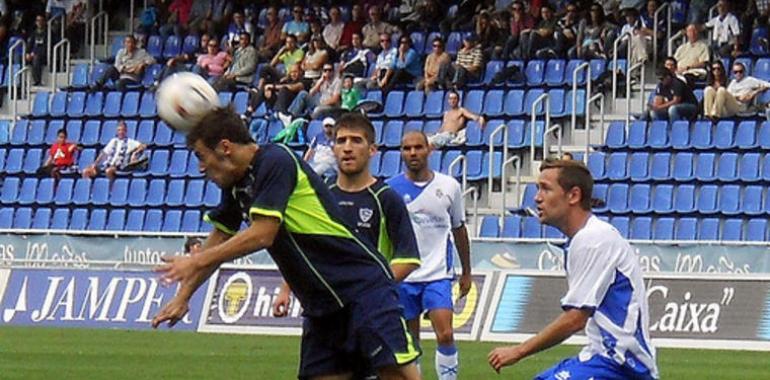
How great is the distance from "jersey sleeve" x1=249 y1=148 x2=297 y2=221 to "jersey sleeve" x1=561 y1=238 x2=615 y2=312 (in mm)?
1479

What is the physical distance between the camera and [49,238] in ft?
91.0

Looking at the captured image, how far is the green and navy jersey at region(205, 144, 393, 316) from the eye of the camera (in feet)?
29.8

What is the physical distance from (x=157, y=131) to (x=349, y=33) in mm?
4030

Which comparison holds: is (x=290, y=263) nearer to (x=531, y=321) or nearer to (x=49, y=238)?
(x=531, y=321)

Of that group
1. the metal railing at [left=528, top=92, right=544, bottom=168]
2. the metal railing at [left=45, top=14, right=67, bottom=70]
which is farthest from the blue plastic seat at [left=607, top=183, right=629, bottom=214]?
the metal railing at [left=45, top=14, right=67, bottom=70]

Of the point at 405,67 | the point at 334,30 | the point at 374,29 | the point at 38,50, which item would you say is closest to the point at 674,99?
the point at 405,67

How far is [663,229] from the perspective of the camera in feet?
91.0

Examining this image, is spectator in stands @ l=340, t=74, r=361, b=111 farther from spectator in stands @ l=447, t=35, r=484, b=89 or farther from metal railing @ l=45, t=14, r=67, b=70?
metal railing @ l=45, t=14, r=67, b=70

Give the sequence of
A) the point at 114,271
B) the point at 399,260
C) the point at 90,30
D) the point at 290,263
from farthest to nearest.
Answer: the point at 90,30
the point at 114,271
the point at 399,260
the point at 290,263

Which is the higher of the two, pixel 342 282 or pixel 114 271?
pixel 342 282

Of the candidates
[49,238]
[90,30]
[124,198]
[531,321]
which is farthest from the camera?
[90,30]

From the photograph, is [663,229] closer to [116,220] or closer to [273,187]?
[116,220]

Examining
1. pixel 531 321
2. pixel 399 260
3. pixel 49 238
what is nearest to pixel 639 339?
pixel 399 260

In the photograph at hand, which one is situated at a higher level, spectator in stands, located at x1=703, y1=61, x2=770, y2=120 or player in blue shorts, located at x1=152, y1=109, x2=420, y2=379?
player in blue shorts, located at x1=152, y1=109, x2=420, y2=379
